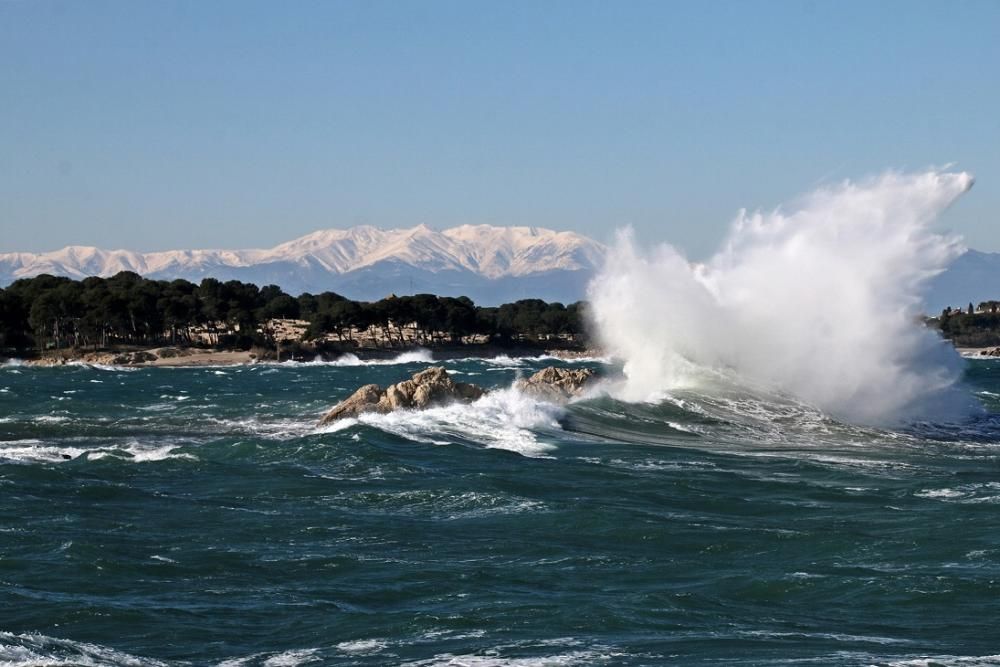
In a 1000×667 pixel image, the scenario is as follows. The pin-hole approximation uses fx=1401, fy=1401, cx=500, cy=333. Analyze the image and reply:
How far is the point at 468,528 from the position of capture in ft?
71.1

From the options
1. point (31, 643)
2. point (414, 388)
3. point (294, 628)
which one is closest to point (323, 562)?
point (294, 628)

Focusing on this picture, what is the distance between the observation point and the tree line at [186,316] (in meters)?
110

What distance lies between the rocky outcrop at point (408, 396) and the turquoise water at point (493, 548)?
311 cm

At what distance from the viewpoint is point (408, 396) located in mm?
41031

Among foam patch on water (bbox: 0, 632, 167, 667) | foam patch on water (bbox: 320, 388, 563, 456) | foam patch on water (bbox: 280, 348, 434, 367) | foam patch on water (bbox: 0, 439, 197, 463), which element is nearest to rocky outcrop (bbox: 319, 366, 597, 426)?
foam patch on water (bbox: 320, 388, 563, 456)

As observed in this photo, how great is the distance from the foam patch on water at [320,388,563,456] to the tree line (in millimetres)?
73670

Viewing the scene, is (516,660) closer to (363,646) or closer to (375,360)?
(363,646)

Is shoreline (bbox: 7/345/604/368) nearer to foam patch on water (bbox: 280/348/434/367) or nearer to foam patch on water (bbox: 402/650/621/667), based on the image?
foam patch on water (bbox: 280/348/434/367)

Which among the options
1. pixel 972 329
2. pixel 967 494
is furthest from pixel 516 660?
pixel 972 329

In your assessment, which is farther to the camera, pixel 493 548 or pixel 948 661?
pixel 493 548

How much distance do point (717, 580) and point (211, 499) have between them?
32.5 feet

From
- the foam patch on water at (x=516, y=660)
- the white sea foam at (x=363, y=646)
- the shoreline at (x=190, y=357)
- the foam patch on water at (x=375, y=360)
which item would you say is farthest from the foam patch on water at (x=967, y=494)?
the foam patch on water at (x=375, y=360)

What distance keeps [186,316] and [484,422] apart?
81.6m

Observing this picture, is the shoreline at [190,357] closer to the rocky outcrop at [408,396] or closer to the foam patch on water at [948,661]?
the rocky outcrop at [408,396]
